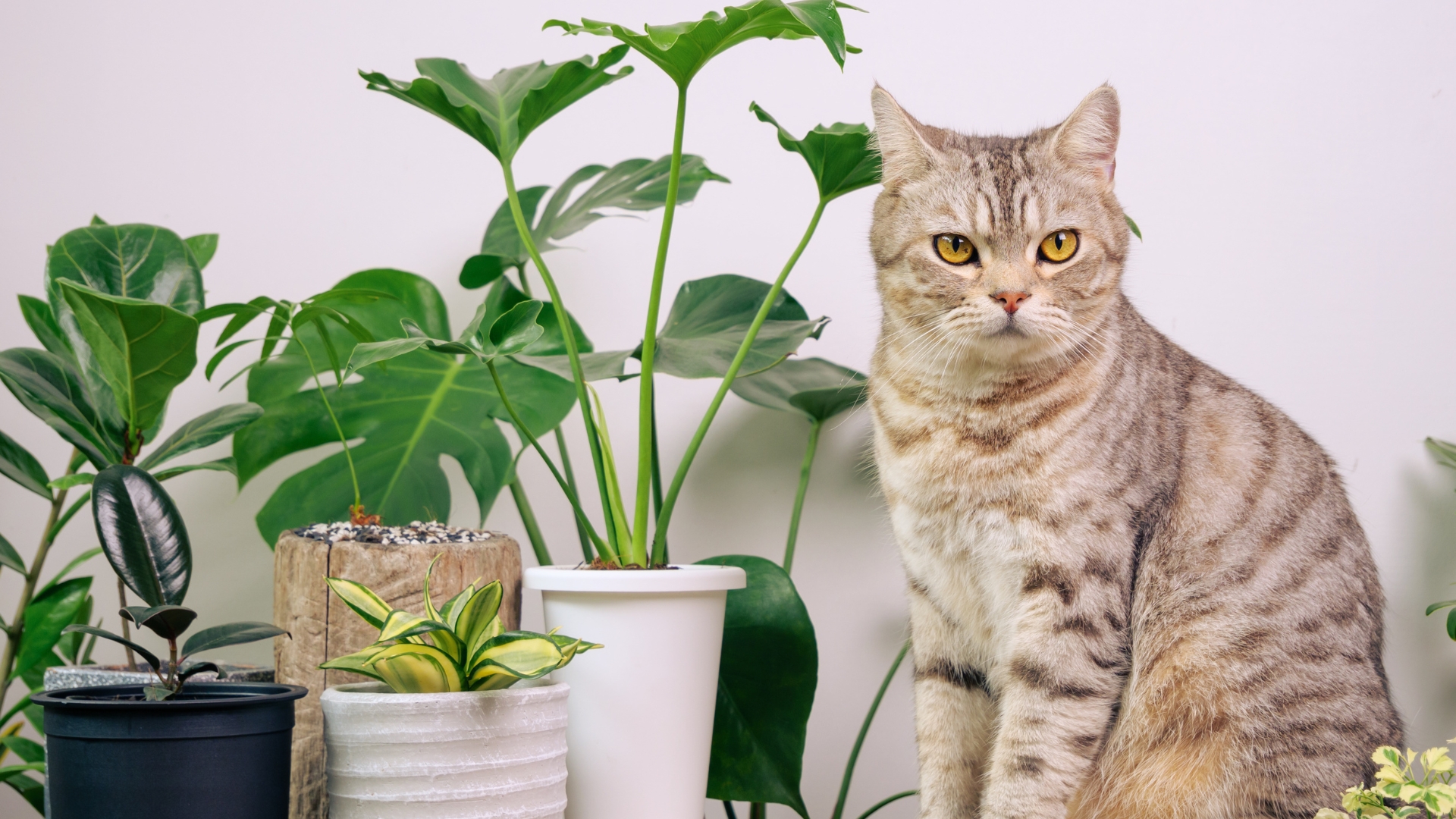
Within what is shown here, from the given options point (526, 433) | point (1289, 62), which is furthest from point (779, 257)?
point (1289, 62)

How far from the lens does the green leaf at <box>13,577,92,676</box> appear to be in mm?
1186

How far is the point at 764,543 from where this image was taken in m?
1.50

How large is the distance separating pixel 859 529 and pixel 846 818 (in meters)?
0.46

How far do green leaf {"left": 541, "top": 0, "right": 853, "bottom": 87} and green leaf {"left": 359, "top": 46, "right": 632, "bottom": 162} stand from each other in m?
0.09

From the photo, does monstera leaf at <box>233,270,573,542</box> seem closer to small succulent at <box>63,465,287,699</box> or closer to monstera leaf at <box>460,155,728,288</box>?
monstera leaf at <box>460,155,728,288</box>

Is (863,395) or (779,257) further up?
(779,257)

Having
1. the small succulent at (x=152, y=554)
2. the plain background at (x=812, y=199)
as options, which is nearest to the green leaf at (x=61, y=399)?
the small succulent at (x=152, y=554)

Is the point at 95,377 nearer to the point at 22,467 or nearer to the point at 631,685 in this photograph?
the point at 22,467

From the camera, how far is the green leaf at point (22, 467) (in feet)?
3.64

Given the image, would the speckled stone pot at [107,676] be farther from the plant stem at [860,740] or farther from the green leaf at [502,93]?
the plant stem at [860,740]

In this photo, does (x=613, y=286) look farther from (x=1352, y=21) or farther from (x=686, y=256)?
(x=1352, y=21)

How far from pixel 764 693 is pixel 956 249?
62 centimetres

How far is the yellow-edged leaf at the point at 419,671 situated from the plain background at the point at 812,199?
0.65 meters

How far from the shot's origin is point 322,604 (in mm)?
999
